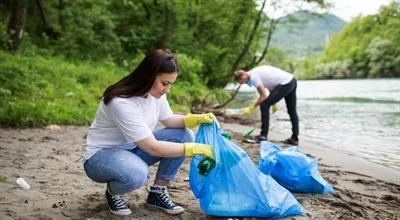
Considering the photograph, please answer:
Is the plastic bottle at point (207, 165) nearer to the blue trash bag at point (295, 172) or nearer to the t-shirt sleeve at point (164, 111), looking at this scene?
the t-shirt sleeve at point (164, 111)

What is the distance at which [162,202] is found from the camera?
10.8 ft

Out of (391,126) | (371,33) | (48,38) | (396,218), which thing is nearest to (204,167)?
(396,218)

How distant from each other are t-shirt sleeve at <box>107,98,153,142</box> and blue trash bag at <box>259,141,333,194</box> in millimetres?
1485

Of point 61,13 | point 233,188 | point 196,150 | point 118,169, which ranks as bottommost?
point 233,188

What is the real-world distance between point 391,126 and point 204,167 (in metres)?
8.30

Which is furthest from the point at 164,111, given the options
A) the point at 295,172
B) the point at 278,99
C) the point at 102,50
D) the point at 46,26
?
the point at 102,50

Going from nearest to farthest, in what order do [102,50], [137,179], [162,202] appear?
[137,179]
[162,202]
[102,50]

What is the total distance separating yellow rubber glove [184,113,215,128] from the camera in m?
3.18

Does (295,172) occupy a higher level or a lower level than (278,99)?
lower

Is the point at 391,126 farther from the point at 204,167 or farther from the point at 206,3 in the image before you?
the point at 206,3

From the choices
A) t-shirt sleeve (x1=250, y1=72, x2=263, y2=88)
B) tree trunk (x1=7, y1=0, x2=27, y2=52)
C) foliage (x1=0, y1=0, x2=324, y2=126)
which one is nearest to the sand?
t-shirt sleeve (x1=250, y1=72, x2=263, y2=88)

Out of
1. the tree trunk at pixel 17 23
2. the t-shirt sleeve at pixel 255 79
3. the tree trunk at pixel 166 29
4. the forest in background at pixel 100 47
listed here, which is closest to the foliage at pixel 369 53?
the forest in background at pixel 100 47

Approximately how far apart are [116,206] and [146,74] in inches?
36.0

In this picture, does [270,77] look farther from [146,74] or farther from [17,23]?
[17,23]
